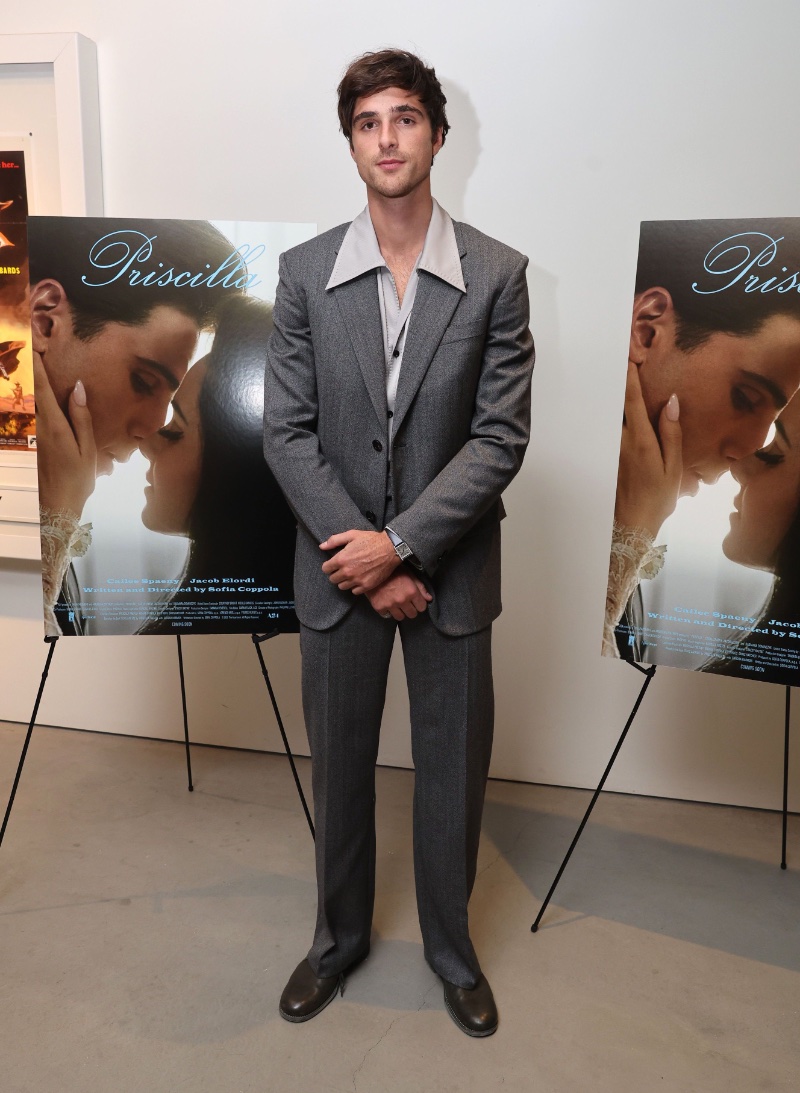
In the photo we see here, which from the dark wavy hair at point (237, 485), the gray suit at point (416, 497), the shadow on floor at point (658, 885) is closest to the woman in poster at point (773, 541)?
the gray suit at point (416, 497)

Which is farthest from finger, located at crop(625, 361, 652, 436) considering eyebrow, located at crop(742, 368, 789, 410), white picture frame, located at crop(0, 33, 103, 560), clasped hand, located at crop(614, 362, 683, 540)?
white picture frame, located at crop(0, 33, 103, 560)

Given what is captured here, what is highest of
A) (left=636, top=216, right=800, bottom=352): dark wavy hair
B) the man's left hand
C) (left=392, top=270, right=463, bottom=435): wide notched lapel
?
(left=636, top=216, right=800, bottom=352): dark wavy hair

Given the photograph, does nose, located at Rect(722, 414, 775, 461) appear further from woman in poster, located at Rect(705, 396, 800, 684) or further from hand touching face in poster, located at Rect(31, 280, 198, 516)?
hand touching face in poster, located at Rect(31, 280, 198, 516)

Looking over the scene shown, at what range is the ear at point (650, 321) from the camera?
198 centimetres

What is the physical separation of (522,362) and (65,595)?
1.24m

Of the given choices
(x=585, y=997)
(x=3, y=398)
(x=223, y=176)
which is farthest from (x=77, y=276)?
(x=585, y=997)

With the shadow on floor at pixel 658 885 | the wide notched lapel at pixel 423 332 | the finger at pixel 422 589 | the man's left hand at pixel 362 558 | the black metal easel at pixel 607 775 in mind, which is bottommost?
the shadow on floor at pixel 658 885

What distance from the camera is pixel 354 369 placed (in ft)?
5.93

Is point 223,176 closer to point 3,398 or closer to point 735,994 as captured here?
point 3,398

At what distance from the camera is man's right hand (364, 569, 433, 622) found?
1819 mm

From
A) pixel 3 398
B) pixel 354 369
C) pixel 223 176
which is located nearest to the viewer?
pixel 354 369

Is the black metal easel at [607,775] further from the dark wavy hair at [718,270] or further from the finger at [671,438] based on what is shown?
the dark wavy hair at [718,270]

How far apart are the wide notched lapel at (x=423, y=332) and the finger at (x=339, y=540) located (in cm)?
22

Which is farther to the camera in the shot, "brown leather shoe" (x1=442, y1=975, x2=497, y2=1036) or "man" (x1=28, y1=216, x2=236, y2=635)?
"man" (x1=28, y1=216, x2=236, y2=635)
